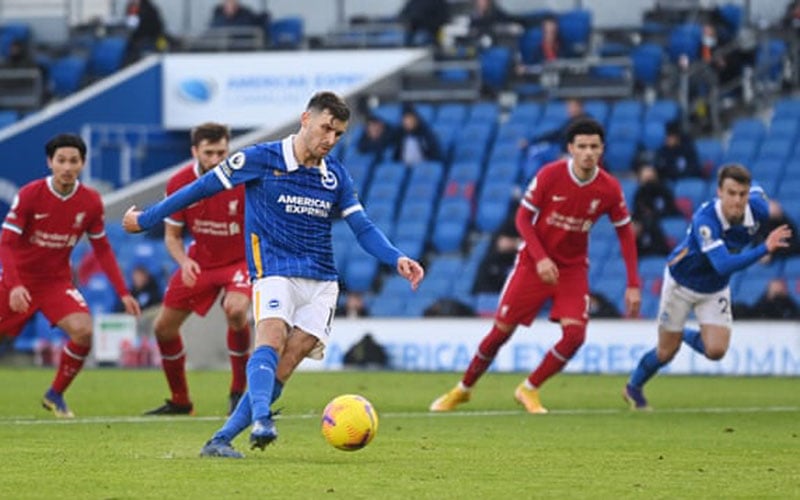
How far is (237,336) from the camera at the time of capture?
57.0 ft

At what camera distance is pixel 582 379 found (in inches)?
954

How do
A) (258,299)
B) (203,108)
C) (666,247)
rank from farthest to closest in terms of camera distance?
(203,108), (666,247), (258,299)

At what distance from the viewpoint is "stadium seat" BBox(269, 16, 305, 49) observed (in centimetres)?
3603

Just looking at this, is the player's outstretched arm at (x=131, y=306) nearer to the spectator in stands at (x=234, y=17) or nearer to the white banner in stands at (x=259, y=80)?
the white banner in stands at (x=259, y=80)


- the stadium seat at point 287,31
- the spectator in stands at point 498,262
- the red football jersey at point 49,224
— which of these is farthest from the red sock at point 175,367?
the stadium seat at point 287,31

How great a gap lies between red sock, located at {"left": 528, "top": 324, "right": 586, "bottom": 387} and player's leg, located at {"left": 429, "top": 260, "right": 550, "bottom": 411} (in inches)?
16.1

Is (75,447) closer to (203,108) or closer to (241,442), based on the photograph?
(241,442)

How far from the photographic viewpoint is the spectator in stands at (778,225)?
84.3 ft

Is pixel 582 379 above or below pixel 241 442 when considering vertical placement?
below

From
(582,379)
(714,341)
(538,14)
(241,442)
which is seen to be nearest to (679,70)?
(538,14)

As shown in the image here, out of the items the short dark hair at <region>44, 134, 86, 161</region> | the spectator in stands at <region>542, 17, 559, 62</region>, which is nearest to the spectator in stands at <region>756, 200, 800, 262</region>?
the spectator in stands at <region>542, 17, 559, 62</region>

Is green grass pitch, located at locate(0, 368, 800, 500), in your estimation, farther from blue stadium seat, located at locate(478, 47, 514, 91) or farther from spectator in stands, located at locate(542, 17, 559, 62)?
blue stadium seat, located at locate(478, 47, 514, 91)

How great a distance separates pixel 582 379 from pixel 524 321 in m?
6.31

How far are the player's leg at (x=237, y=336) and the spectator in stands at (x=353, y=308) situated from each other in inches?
407
